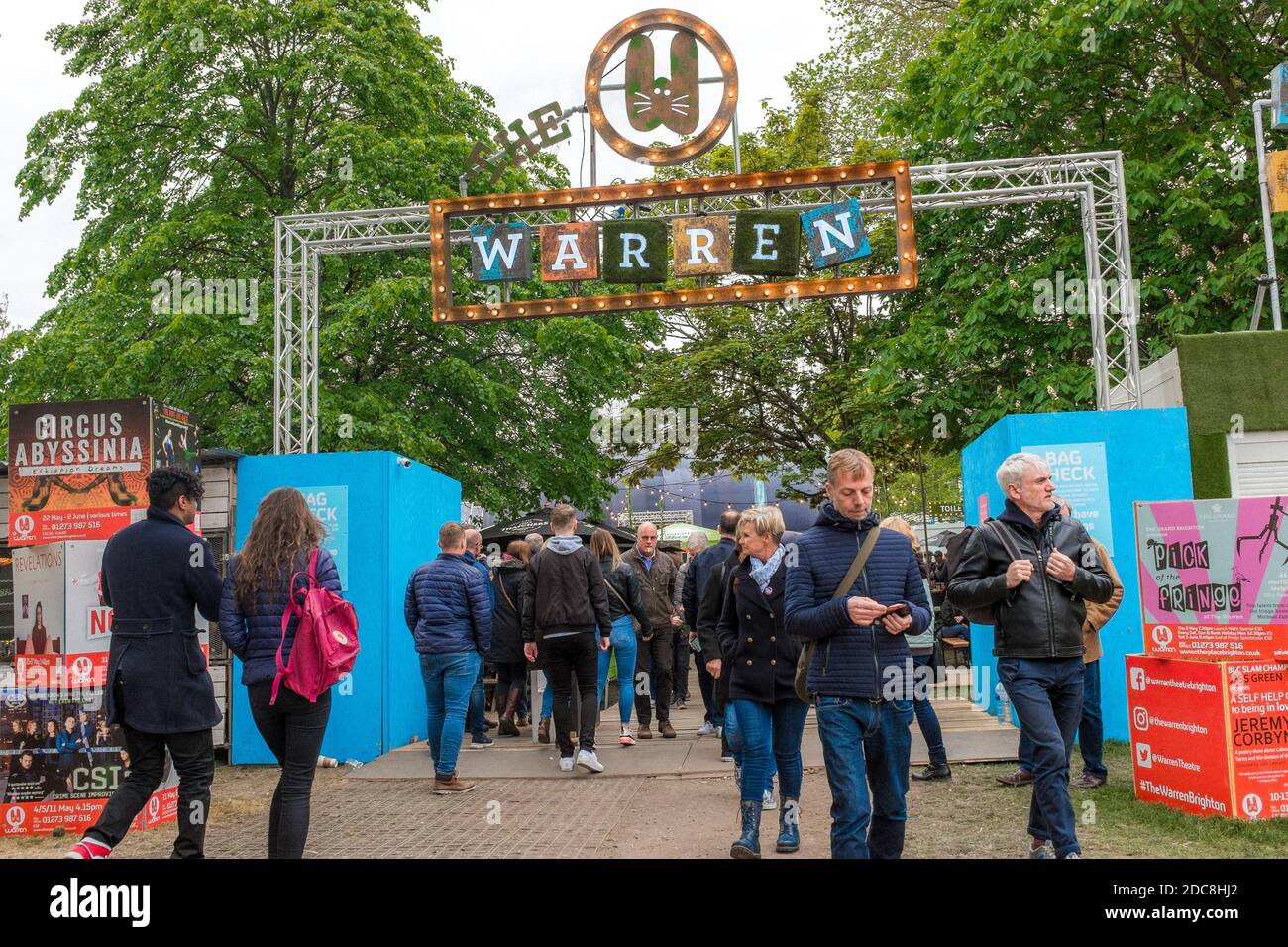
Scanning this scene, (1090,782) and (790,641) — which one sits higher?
(790,641)

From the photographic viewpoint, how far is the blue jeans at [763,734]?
5.90m

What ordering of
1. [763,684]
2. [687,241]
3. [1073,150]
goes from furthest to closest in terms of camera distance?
[1073,150] → [687,241] → [763,684]

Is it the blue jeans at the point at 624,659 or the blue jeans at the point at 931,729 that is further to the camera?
the blue jeans at the point at 624,659

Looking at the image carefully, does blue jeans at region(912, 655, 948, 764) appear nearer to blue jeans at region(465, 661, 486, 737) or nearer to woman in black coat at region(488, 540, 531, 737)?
woman in black coat at region(488, 540, 531, 737)

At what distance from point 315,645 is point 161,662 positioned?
0.78 m

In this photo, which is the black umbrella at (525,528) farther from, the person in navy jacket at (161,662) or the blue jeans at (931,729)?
the person in navy jacket at (161,662)

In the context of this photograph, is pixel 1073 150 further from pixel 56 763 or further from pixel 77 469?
pixel 56 763

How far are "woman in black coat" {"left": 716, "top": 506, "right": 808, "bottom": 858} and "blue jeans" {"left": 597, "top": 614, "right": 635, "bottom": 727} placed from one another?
13.3 feet

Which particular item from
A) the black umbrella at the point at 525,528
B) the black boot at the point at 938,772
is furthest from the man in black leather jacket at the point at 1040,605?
the black umbrella at the point at 525,528

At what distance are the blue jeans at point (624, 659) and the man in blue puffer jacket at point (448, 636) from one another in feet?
6.28

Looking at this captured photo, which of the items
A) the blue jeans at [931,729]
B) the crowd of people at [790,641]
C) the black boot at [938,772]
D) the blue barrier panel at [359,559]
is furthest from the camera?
the blue barrier panel at [359,559]

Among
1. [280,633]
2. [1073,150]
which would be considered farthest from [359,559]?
[1073,150]

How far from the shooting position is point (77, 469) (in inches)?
307

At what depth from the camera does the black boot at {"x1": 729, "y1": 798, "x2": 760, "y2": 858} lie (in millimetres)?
5867
